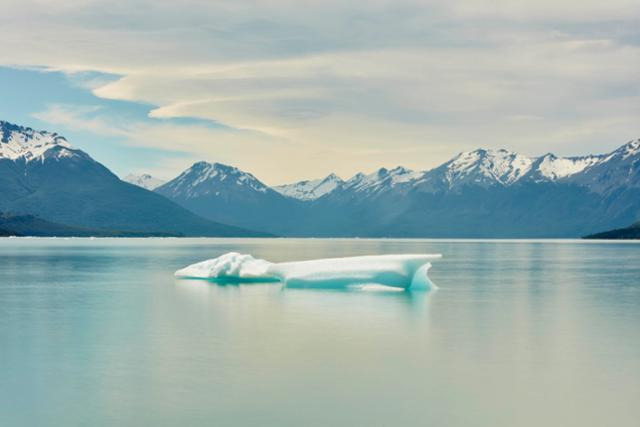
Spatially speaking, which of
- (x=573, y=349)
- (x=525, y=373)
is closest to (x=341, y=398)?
(x=525, y=373)

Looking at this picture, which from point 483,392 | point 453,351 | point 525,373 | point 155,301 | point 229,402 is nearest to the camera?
point 229,402

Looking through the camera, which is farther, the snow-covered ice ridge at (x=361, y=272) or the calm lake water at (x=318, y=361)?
the snow-covered ice ridge at (x=361, y=272)

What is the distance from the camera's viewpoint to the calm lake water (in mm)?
17375

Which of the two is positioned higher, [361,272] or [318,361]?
[361,272]

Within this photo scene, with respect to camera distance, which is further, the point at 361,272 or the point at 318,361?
the point at 361,272

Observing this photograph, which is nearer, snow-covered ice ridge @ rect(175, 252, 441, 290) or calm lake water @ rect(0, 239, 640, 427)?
calm lake water @ rect(0, 239, 640, 427)

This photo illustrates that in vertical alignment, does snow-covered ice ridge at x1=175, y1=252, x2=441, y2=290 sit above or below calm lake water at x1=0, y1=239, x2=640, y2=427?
above

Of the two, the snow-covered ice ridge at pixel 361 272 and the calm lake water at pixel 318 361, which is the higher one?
the snow-covered ice ridge at pixel 361 272

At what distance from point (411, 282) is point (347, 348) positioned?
23.7 m

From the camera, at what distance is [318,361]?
2356 centimetres

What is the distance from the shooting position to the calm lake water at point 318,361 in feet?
57.0

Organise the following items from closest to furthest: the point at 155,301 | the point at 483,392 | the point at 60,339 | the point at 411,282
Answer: the point at 483,392, the point at 60,339, the point at 155,301, the point at 411,282

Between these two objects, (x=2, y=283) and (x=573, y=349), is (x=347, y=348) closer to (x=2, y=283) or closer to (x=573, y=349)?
(x=573, y=349)

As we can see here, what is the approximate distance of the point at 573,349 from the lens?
2619 centimetres
